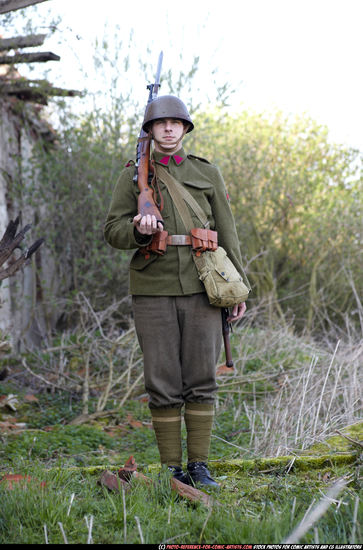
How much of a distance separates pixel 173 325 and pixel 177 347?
0.41 ft

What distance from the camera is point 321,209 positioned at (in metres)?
11.4

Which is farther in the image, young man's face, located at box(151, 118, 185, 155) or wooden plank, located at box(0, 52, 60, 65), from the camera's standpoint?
wooden plank, located at box(0, 52, 60, 65)

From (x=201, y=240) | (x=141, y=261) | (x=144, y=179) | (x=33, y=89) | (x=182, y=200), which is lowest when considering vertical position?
(x=141, y=261)

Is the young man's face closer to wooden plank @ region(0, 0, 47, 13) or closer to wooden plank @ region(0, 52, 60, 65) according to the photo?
wooden plank @ region(0, 0, 47, 13)

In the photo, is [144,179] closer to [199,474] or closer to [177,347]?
[177,347]

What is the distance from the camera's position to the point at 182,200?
333 centimetres

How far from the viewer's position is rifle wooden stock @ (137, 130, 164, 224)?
3146 mm

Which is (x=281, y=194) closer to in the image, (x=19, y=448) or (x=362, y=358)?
(x=362, y=358)

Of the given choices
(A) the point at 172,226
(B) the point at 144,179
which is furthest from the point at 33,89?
(A) the point at 172,226

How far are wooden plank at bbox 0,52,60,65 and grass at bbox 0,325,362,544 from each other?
3721 millimetres

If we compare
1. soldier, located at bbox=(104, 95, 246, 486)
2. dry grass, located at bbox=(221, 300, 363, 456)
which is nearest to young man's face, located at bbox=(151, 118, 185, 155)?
soldier, located at bbox=(104, 95, 246, 486)

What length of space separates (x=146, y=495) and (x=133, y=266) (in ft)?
4.02

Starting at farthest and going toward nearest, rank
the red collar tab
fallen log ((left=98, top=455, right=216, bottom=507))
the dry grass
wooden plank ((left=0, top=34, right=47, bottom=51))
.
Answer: wooden plank ((left=0, top=34, right=47, bottom=51)) → the dry grass → the red collar tab → fallen log ((left=98, top=455, right=216, bottom=507))

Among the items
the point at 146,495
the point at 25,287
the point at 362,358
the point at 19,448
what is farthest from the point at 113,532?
the point at 25,287
